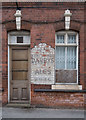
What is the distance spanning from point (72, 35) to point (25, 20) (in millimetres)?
2362

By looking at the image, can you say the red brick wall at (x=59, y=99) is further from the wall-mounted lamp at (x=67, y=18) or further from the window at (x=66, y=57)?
the wall-mounted lamp at (x=67, y=18)

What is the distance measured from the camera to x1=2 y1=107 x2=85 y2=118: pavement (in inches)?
150

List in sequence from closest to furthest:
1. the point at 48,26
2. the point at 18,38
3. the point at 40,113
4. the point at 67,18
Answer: the point at 40,113
the point at 67,18
the point at 48,26
the point at 18,38

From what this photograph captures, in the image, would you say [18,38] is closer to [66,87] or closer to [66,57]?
[66,57]

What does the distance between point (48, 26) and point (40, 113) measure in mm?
3842

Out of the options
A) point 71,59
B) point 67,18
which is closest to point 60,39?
point 67,18

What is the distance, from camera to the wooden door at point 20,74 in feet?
15.7

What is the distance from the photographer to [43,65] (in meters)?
4.49

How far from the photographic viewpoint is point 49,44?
4.49m

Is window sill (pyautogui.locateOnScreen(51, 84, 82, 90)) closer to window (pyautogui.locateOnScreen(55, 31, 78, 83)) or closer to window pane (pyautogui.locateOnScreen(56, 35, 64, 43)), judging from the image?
window (pyautogui.locateOnScreen(55, 31, 78, 83))

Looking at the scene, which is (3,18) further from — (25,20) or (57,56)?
(57,56)

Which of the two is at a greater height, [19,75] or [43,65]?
[43,65]

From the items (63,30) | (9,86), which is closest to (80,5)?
(63,30)

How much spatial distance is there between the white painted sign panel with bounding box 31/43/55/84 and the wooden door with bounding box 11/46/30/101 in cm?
48
